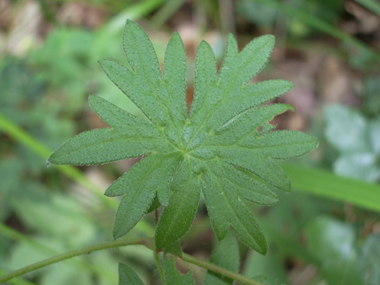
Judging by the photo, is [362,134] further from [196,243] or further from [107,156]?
[107,156]

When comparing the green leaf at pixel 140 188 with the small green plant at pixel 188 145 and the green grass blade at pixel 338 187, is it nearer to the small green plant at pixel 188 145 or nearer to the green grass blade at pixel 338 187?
the small green plant at pixel 188 145

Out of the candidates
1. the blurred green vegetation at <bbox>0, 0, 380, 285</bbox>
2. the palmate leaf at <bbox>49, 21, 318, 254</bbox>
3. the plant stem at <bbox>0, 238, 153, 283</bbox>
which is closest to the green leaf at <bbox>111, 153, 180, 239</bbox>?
the palmate leaf at <bbox>49, 21, 318, 254</bbox>

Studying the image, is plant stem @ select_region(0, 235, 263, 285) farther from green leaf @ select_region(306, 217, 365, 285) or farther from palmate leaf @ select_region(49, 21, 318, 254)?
green leaf @ select_region(306, 217, 365, 285)

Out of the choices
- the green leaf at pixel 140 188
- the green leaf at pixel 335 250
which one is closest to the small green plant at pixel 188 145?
the green leaf at pixel 140 188

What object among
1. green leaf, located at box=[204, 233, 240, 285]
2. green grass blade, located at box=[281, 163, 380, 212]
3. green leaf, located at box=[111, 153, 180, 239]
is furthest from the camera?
green grass blade, located at box=[281, 163, 380, 212]

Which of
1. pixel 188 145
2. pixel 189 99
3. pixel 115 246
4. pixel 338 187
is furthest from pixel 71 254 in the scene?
pixel 189 99

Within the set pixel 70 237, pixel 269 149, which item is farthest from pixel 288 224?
pixel 269 149

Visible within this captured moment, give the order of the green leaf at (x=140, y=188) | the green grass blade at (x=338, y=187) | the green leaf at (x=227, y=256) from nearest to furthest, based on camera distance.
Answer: the green leaf at (x=140, y=188), the green leaf at (x=227, y=256), the green grass blade at (x=338, y=187)

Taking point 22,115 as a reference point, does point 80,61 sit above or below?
above
